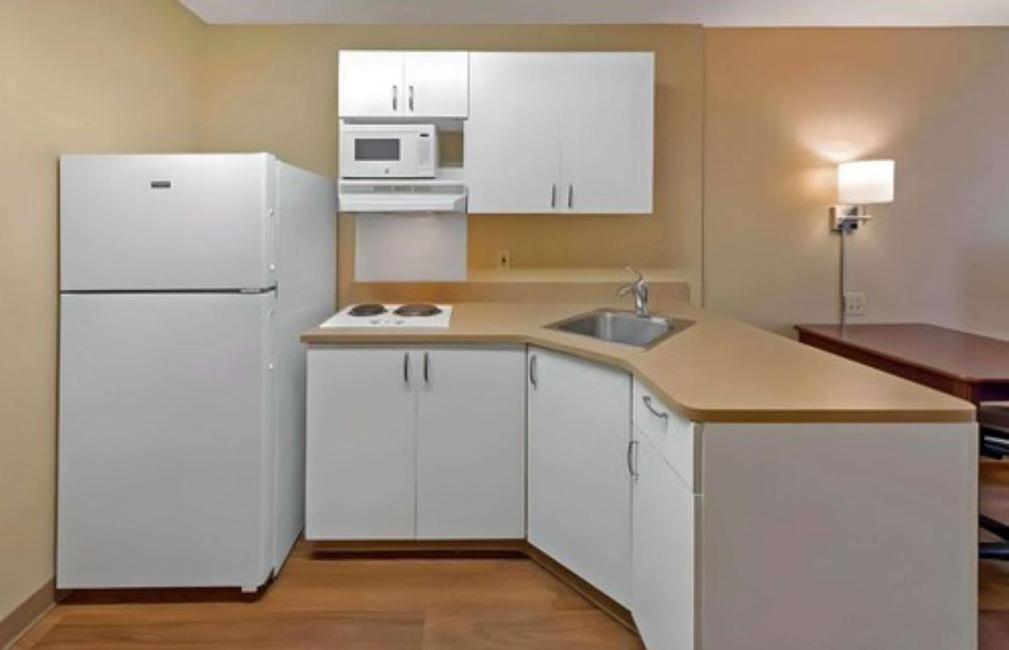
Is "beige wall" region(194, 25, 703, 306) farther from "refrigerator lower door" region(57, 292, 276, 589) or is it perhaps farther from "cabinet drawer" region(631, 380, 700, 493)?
"cabinet drawer" region(631, 380, 700, 493)

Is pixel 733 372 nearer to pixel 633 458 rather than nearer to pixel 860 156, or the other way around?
pixel 633 458

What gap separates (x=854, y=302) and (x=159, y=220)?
3.10 m

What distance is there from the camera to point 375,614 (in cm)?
213

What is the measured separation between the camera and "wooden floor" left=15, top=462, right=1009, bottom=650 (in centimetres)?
198

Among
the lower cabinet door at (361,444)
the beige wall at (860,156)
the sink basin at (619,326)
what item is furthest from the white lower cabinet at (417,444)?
the beige wall at (860,156)

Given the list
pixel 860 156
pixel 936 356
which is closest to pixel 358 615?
pixel 936 356

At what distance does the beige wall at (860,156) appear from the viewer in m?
3.23

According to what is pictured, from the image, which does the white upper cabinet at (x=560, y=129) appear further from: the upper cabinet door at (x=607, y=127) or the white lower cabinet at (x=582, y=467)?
the white lower cabinet at (x=582, y=467)

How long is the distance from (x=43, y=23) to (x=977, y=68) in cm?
397

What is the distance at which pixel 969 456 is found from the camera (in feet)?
4.34

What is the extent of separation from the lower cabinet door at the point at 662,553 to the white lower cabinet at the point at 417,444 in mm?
698

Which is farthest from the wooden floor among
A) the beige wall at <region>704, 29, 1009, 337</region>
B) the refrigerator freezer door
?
the beige wall at <region>704, 29, 1009, 337</region>

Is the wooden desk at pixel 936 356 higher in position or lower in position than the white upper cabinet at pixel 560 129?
lower

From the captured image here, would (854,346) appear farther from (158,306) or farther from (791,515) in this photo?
(158,306)
